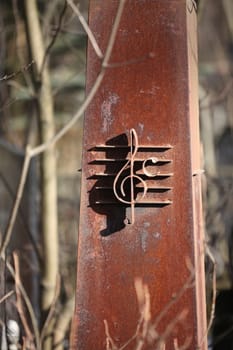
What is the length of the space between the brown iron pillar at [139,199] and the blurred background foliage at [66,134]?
1.79 ft

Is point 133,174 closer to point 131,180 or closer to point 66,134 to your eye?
point 131,180

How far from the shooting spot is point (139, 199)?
164 inches

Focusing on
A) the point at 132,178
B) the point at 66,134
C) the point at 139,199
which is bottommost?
the point at 139,199

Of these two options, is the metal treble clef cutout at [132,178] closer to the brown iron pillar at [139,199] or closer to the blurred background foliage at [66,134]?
the brown iron pillar at [139,199]

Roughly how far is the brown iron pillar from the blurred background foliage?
0.54 m

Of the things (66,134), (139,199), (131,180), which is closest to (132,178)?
(131,180)

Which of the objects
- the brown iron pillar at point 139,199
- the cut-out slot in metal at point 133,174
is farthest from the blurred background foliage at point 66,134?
the cut-out slot in metal at point 133,174

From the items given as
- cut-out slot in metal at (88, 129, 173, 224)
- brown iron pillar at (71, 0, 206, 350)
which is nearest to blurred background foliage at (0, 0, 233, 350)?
brown iron pillar at (71, 0, 206, 350)

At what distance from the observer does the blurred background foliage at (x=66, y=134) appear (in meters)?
7.32

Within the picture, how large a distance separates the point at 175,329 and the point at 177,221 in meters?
0.58

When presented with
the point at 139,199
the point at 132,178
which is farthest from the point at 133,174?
the point at 139,199

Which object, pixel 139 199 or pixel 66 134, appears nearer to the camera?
pixel 139 199

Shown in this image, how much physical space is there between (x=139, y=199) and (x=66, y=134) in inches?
315

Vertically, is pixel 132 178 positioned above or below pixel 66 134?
below
